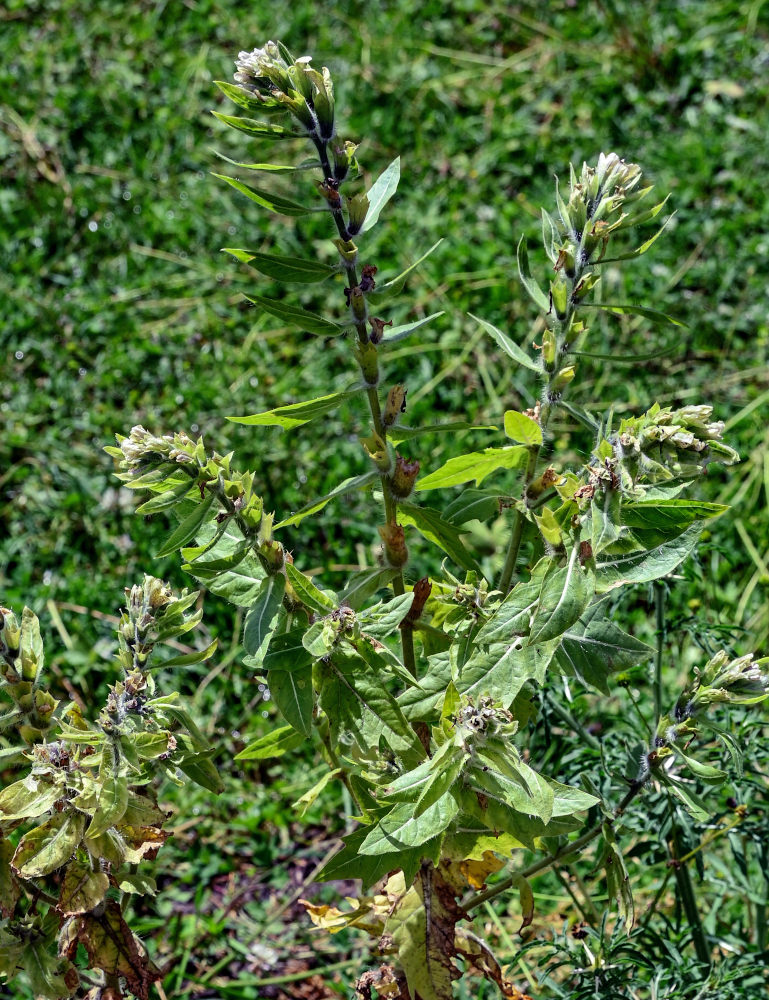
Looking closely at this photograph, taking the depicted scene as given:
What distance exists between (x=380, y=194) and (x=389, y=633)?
0.67 meters

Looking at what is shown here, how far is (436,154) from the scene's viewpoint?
4.39 meters

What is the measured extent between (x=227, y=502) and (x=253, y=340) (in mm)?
2568

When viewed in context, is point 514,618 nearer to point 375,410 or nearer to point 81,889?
→ point 375,410

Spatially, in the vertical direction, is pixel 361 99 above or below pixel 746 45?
below

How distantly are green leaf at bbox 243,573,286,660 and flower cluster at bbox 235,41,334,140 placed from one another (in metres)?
0.65

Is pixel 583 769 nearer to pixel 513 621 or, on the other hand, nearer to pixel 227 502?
pixel 513 621

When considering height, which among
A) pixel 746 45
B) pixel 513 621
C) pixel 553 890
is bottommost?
pixel 553 890

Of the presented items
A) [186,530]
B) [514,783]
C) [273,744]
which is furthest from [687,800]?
[186,530]

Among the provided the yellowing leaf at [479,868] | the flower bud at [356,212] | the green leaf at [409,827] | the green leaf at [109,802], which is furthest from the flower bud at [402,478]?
the yellowing leaf at [479,868]

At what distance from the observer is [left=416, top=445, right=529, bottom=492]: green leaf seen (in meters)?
1.52

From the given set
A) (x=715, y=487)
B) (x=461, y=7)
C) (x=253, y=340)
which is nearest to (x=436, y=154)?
(x=461, y=7)

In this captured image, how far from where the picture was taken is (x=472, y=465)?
1539 mm

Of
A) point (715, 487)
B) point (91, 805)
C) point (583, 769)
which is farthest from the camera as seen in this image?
point (715, 487)

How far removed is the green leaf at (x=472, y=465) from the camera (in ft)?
4.97
